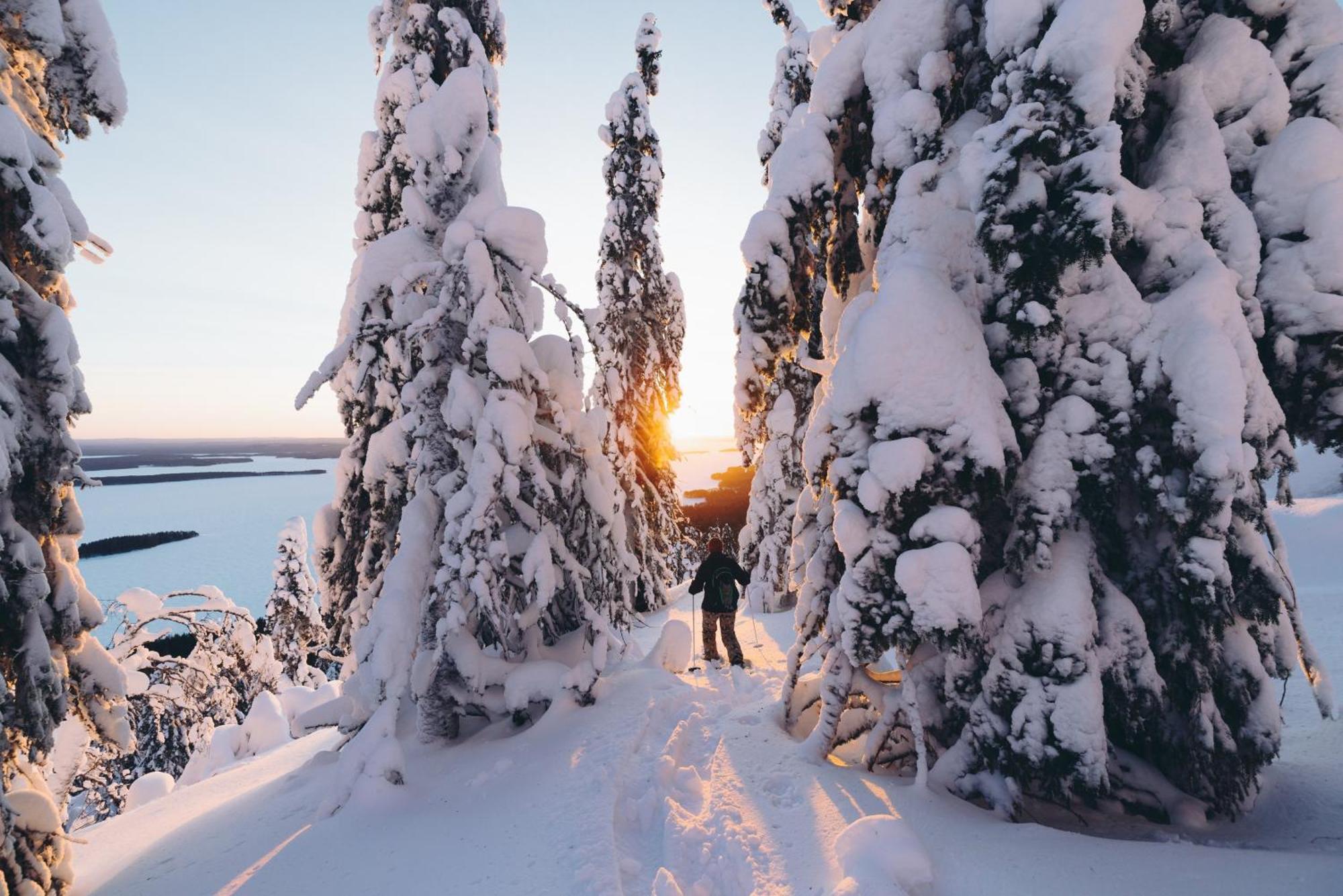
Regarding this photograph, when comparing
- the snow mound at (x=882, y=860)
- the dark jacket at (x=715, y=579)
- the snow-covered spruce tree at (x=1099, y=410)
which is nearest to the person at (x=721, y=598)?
the dark jacket at (x=715, y=579)

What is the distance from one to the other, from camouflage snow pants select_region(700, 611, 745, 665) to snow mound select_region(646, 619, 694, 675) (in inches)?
27.1

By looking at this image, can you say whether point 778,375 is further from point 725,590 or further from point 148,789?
point 148,789

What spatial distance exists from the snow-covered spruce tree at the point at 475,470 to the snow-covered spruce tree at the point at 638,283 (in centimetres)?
1083

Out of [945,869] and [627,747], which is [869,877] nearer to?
[945,869]

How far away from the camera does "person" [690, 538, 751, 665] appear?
29.5 feet

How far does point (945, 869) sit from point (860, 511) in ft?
7.50

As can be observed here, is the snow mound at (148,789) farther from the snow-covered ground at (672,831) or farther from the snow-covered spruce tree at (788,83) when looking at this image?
the snow-covered spruce tree at (788,83)

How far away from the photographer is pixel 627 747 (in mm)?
5543

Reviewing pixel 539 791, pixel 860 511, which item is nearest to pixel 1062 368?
pixel 860 511

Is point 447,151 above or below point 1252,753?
above

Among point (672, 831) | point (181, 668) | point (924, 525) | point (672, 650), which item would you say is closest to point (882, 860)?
point (672, 831)

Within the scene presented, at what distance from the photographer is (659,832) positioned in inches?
174

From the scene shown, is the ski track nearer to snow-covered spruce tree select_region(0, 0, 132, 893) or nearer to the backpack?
the backpack

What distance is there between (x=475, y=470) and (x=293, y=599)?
20437mm
